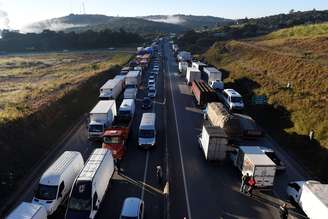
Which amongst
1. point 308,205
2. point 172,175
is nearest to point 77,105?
point 172,175

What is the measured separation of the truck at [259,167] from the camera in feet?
79.7

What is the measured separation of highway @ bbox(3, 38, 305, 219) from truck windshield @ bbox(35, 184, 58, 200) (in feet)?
4.40

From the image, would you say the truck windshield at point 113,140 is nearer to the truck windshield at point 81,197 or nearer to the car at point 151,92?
the truck windshield at point 81,197

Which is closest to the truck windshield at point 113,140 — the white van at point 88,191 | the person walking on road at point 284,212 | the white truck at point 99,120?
the white truck at point 99,120

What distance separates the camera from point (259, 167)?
79.5ft

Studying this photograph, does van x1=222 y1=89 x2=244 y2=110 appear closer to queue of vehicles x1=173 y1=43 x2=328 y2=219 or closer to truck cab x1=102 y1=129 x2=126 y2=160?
queue of vehicles x1=173 y1=43 x2=328 y2=219

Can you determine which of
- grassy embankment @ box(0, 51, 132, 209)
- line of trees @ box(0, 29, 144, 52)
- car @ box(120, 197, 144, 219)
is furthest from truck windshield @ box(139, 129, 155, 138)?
line of trees @ box(0, 29, 144, 52)

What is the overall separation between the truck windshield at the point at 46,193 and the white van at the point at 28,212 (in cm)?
199

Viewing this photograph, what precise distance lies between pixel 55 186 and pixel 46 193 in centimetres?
72

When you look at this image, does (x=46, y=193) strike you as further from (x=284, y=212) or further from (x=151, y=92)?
(x=151, y=92)

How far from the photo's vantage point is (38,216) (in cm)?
1836

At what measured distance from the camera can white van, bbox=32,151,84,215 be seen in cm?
2112

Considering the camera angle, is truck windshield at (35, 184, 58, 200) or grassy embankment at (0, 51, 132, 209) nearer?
truck windshield at (35, 184, 58, 200)

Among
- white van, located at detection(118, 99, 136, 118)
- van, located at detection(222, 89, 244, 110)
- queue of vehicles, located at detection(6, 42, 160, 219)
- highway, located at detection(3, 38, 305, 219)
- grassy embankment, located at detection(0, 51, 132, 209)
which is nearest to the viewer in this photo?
queue of vehicles, located at detection(6, 42, 160, 219)
